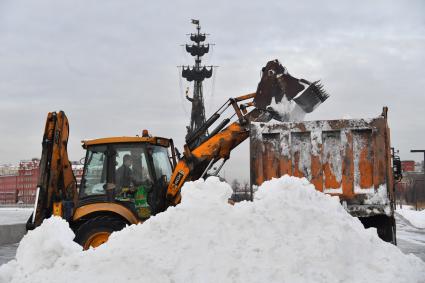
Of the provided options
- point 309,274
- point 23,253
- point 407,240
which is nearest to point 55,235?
point 23,253

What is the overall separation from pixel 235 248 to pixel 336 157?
2.54m

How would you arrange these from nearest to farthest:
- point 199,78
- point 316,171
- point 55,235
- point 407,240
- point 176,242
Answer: point 176,242, point 55,235, point 316,171, point 407,240, point 199,78

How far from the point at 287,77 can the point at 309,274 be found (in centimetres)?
359

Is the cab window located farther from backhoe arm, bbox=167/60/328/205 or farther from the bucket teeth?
the bucket teeth

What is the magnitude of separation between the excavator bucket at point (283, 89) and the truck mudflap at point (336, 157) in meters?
0.55

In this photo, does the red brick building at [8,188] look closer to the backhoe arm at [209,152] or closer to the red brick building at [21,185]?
the red brick building at [21,185]

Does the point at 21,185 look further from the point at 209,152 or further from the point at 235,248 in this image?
the point at 235,248

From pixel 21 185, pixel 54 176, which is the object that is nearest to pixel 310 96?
pixel 54 176

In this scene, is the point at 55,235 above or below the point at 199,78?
below

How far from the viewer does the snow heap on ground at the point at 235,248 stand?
16.9ft

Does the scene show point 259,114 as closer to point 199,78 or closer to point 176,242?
point 176,242

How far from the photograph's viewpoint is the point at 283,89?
308 inches

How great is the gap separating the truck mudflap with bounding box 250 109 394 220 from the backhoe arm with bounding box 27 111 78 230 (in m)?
3.17

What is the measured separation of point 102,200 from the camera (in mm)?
7723
